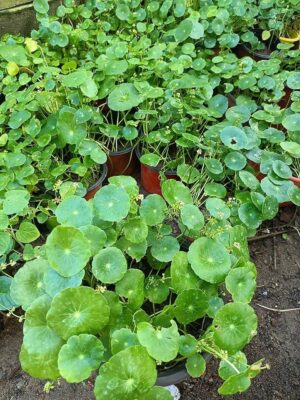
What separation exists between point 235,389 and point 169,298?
1.71ft

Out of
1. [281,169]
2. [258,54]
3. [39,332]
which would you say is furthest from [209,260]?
[258,54]

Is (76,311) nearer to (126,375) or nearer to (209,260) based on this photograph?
(126,375)

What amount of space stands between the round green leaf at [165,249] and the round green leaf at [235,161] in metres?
0.53

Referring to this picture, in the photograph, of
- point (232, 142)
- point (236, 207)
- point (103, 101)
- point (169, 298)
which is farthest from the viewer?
point (103, 101)

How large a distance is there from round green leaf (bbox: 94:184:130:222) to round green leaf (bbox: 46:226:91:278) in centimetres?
14

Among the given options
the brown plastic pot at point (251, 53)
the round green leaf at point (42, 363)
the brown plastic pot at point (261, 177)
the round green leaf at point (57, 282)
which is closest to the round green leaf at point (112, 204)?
the round green leaf at point (57, 282)

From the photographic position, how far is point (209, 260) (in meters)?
1.33

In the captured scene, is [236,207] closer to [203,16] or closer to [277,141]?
[277,141]

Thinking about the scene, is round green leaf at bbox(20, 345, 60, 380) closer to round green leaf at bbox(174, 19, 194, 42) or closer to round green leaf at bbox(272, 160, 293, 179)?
round green leaf at bbox(272, 160, 293, 179)

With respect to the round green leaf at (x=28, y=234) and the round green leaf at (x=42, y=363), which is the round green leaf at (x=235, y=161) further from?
the round green leaf at (x=42, y=363)

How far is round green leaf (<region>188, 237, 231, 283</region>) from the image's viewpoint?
4.23 feet

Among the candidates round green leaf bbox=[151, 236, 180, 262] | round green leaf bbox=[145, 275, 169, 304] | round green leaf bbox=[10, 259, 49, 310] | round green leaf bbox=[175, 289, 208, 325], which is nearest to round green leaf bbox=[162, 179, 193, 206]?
round green leaf bbox=[151, 236, 180, 262]

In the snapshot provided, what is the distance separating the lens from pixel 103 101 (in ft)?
7.85

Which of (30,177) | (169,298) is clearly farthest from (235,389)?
(30,177)
